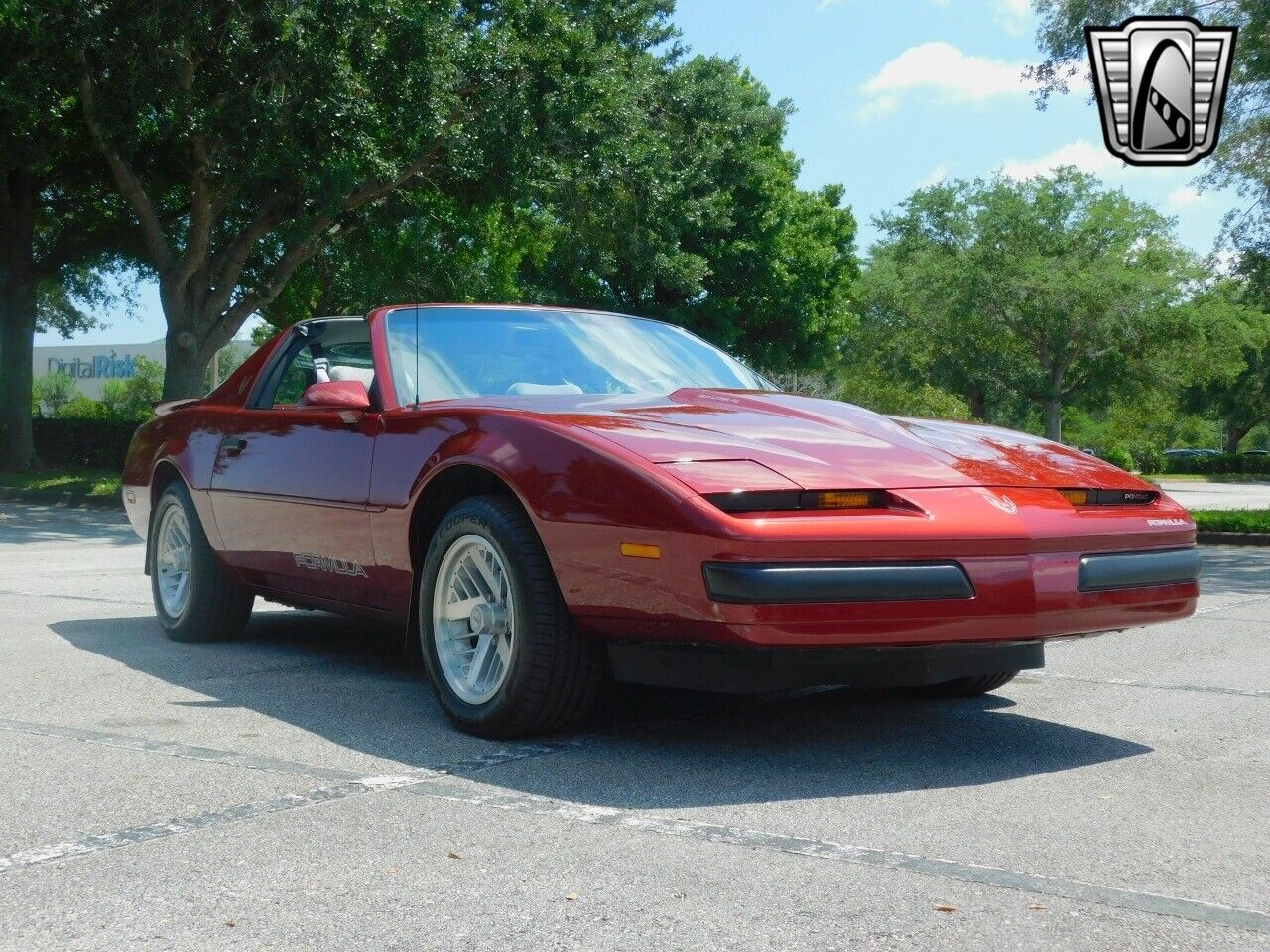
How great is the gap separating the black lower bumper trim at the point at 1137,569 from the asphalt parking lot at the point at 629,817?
530 mm

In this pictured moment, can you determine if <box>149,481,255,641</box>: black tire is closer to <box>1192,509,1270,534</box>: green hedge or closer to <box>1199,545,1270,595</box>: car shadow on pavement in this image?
<box>1199,545,1270,595</box>: car shadow on pavement

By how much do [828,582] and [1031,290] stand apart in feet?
155

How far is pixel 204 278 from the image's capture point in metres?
23.0

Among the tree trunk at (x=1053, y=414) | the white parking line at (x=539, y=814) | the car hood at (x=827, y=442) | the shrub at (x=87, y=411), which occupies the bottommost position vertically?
the white parking line at (x=539, y=814)

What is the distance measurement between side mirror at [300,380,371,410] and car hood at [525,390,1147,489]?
75 centimetres

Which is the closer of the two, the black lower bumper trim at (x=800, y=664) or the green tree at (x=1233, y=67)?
the black lower bumper trim at (x=800, y=664)

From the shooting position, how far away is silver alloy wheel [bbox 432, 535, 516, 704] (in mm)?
4520

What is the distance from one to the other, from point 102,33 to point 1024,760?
17.5 metres

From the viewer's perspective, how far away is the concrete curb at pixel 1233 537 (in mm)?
16766

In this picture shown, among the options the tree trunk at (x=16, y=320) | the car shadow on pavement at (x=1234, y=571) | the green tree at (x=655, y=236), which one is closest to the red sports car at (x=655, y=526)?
the green tree at (x=655, y=236)

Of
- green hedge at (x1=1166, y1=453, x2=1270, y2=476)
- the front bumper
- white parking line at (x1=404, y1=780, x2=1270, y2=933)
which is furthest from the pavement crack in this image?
green hedge at (x1=1166, y1=453, x2=1270, y2=476)

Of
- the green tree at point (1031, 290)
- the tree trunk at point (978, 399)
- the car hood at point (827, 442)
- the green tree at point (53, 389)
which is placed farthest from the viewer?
the green tree at point (53, 389)

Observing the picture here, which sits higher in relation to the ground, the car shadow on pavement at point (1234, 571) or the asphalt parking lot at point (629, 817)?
the car shadow on pavement at point (1234, 571)

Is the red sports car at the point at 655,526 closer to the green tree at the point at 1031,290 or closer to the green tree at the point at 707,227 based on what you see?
the green tree at the point at 707,227
